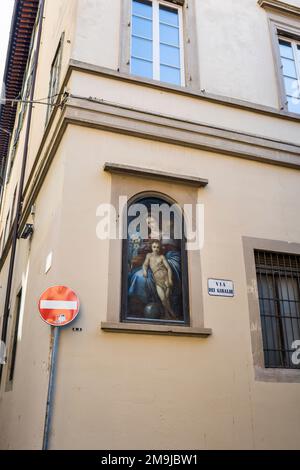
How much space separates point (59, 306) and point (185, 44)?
525 cm

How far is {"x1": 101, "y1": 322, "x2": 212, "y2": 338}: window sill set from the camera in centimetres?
558

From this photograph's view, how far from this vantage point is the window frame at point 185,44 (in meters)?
7.38

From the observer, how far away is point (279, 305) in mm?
6801

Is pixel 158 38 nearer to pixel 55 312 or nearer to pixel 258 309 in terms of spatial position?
pixel 258 309

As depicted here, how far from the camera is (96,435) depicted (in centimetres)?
520

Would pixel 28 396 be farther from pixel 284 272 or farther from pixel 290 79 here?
pixel 290 79

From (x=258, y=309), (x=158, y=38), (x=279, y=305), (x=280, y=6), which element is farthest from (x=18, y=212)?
(x=280, y=6)

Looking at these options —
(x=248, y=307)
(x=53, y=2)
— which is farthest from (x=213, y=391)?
(x=53, y=2)

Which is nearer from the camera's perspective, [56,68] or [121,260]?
[121,260]

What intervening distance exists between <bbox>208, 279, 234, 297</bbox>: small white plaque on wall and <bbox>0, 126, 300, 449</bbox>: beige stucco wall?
0.27 ft

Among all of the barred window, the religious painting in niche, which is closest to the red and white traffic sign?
the religious painting in niche

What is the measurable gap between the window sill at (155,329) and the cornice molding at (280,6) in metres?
6.78

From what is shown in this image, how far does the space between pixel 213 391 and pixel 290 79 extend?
6.08 meters

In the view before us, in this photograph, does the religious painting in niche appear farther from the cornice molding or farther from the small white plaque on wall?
the cornice molding
